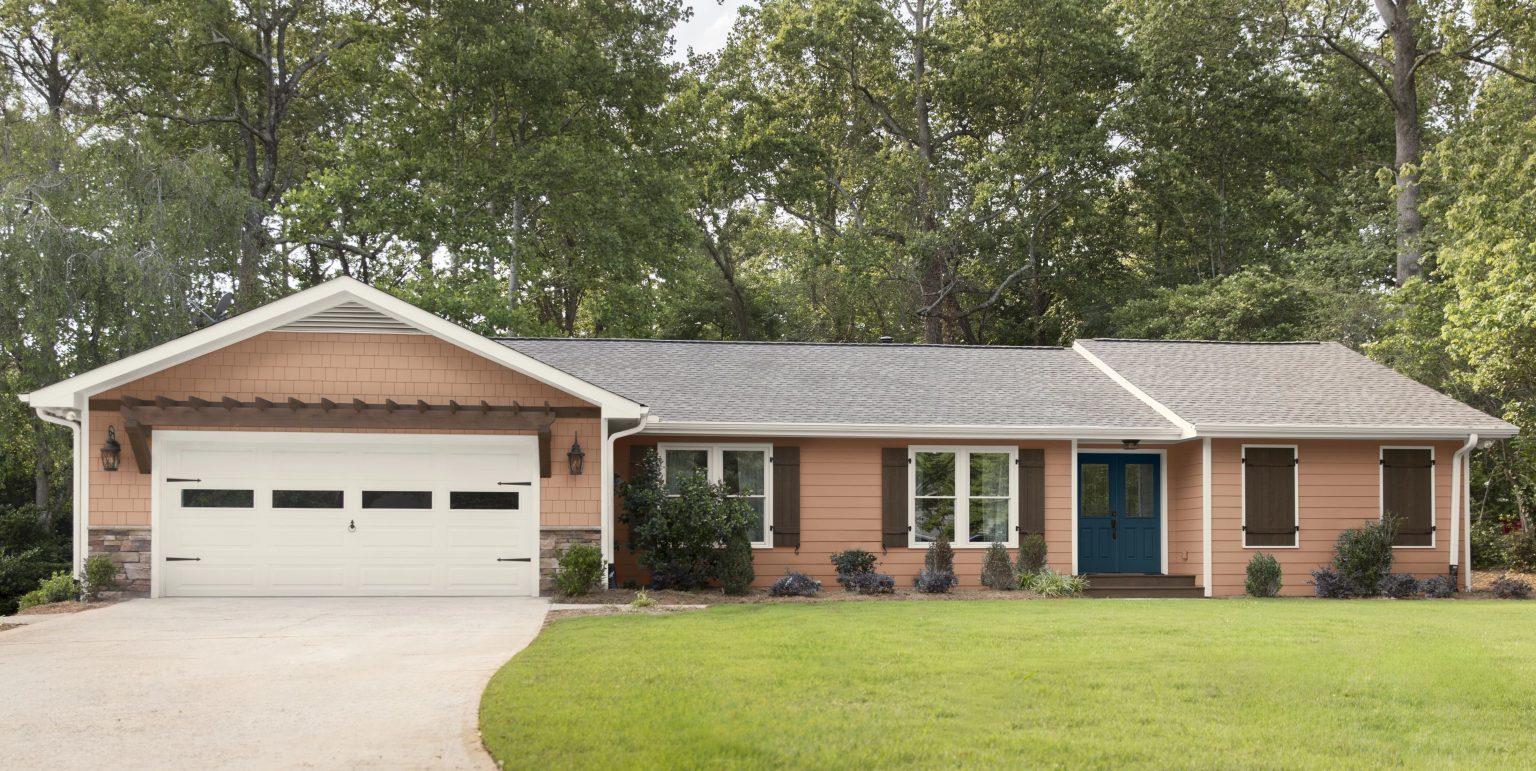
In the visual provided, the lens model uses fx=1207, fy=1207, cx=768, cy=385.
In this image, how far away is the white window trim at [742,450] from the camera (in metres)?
15.8

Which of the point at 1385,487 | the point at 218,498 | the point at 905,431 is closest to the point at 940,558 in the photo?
the point at 905,431

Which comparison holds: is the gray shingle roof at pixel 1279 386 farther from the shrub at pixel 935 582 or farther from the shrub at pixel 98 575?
the shrub at pixel 98 575

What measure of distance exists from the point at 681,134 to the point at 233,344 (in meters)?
18.4

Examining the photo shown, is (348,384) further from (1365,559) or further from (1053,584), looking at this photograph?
(1365,559)

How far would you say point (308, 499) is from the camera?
46.1 ft

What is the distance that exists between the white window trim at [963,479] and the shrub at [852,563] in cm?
81

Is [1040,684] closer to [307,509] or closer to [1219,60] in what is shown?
[307,509]

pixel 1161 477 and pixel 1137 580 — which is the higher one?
pixel 1161 477

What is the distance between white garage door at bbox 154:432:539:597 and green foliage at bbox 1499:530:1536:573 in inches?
574

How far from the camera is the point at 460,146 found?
27.5 m

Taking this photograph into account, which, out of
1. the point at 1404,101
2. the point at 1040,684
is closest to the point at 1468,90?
the point at 1404,101

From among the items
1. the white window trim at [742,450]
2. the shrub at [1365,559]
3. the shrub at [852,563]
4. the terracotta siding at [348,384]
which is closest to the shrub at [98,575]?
the terracotta siding at [348,384]

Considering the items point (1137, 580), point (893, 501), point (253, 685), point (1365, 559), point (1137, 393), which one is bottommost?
point (1137, 580)

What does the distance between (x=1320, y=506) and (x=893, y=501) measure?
5780 millimetres
